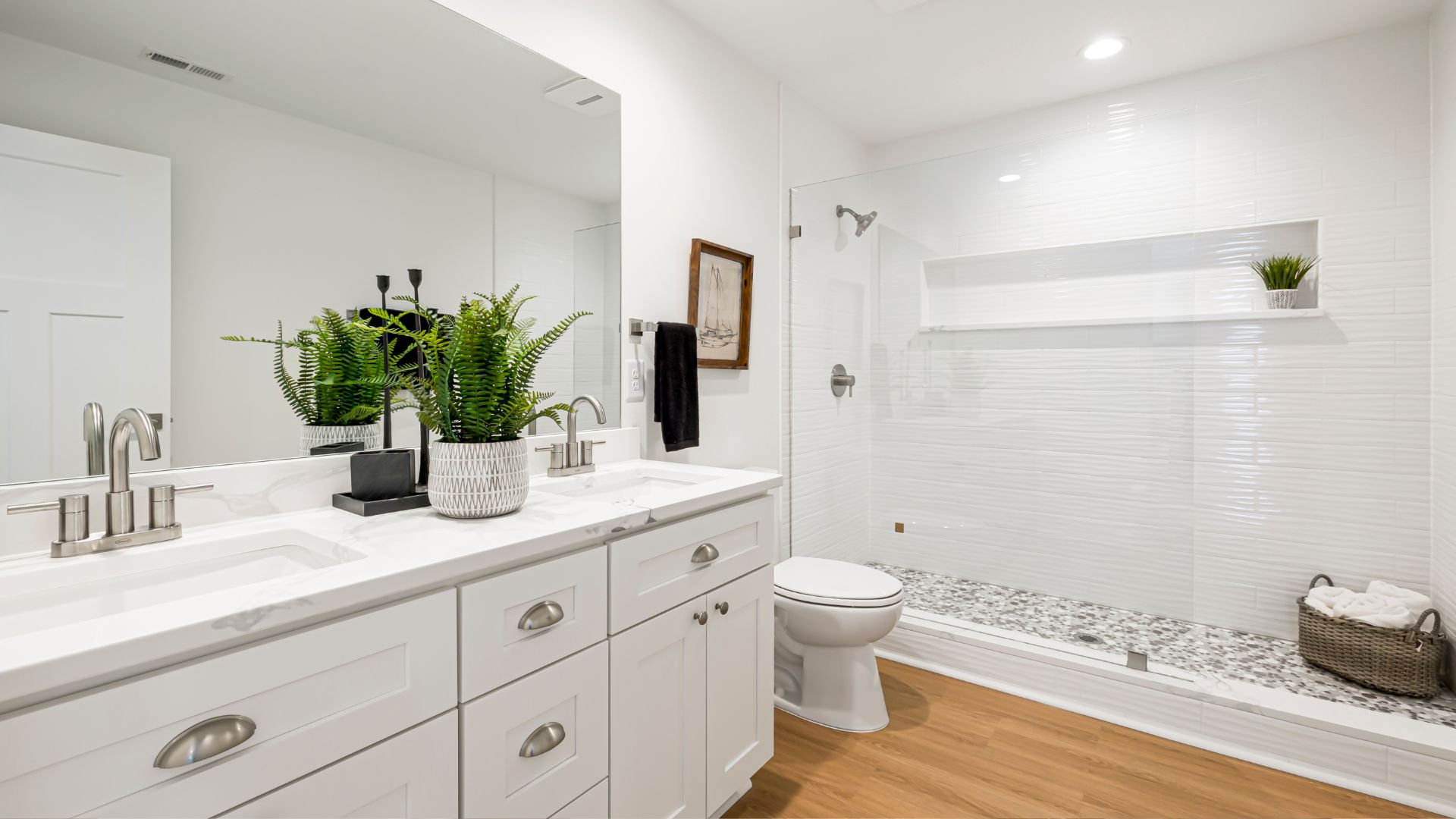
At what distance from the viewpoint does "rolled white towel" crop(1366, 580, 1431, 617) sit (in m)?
2.16

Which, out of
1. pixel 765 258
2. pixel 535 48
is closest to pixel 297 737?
pixel 535 48

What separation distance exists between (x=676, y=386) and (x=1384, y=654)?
8.00ft

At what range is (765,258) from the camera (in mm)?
2727

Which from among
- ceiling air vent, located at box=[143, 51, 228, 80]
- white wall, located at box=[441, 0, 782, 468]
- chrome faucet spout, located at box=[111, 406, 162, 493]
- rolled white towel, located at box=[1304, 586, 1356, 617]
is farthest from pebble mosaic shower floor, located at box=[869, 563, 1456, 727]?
ceiling air vent, located at box=[143, 51, 228, 80]

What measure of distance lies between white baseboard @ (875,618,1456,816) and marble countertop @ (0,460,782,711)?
1.48 m

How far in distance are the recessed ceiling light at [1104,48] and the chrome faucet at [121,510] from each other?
3069 millimetres

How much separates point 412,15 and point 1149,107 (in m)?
2.92

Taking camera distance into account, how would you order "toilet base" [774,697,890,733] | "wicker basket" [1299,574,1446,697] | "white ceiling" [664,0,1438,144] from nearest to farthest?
"wicker basket" [1299,574,1446,697]
"toilet base" [774,697,890,733]
"white ceiling" [664,0,1438,144]

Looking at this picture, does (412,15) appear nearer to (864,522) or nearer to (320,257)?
(320,257)

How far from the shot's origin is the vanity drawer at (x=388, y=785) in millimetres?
754

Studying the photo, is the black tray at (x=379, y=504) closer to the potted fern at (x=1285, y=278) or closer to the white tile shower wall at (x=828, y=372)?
the white tile shower wall at (x=828, y=372)

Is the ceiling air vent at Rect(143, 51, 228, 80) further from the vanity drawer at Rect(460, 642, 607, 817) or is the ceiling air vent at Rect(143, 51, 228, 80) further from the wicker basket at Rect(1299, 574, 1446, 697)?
the wicker basket at Rect(1299, 574, 1446, 697)

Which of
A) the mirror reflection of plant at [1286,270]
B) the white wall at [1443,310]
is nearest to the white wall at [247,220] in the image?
the mirror reflection of plant at [1286,270]

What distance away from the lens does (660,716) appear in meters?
1.31
